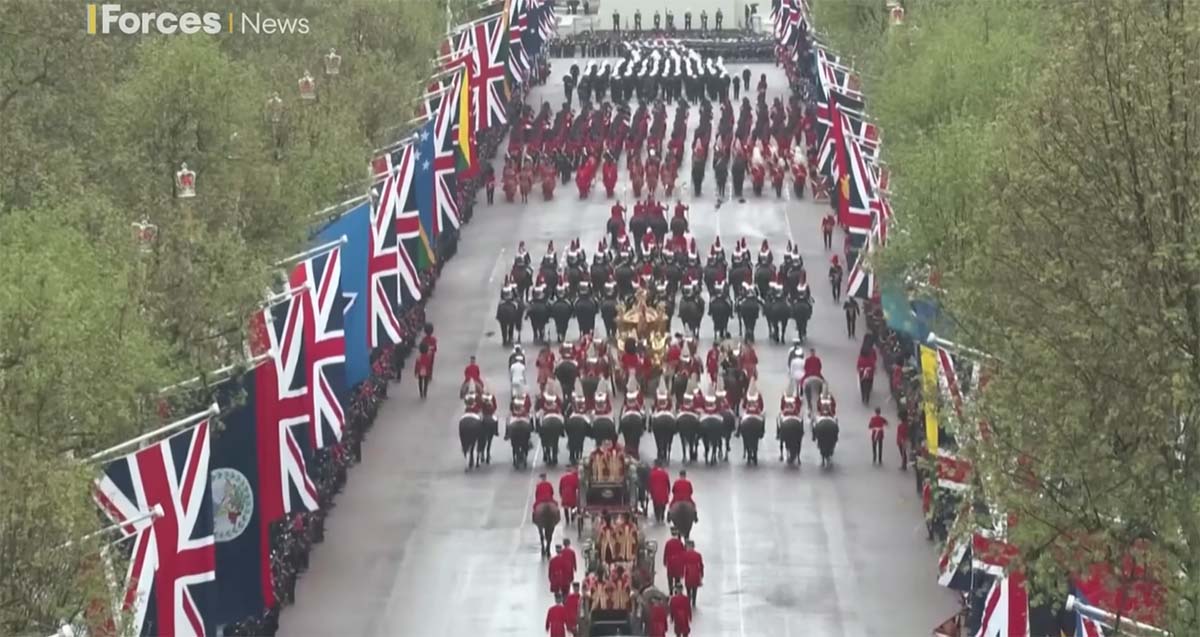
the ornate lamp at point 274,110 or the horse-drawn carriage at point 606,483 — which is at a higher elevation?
the ornate lamp at point 274,110

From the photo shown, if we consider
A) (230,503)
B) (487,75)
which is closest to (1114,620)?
(230,503)

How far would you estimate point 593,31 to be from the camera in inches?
5379

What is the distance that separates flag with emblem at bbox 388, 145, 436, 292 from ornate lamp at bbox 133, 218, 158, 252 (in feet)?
40.4

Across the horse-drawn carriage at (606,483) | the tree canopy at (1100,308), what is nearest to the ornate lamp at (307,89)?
the horse-drawn carriage at (606,483)

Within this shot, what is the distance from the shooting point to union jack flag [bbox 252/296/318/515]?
123ft

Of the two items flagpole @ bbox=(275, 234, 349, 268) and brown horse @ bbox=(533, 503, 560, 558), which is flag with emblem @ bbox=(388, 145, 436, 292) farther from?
brown horse @ bbox=(533, 503, 560, 558)

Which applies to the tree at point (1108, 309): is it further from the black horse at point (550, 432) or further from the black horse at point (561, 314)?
the black horse at point (561, 314)

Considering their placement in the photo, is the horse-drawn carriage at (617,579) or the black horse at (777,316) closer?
the horse-drawn carriage at (617,579)

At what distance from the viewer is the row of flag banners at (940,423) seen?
88.0ft

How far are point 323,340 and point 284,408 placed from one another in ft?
8.84

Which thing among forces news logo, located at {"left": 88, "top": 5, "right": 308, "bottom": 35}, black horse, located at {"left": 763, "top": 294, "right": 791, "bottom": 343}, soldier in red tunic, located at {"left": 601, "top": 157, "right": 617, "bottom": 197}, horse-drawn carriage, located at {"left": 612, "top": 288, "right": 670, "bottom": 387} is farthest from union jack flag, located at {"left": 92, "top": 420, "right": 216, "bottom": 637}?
soldier in red tunic, located at {"left": 601, "top": 157, "right": 617, "bottom": 197}

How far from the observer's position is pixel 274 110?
167ft

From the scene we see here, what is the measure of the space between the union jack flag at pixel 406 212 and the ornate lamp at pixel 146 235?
487 inches

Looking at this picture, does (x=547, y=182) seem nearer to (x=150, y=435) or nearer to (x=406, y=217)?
(x=406, y=217)
